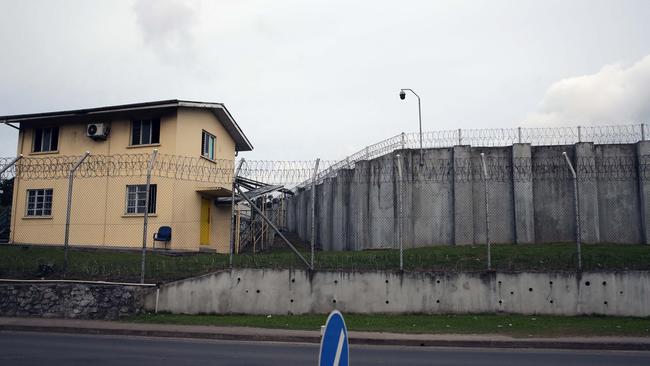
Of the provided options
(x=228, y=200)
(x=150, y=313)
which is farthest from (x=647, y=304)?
(x=228, y=200)

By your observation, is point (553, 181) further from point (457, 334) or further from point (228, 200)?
point (228, 200)

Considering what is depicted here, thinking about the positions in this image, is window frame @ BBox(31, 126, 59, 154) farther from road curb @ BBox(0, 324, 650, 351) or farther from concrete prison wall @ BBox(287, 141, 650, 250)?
road curb @ BBox(0, 324, 650, 351)

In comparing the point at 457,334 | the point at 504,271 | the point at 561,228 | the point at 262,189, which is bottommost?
the point at 457,334

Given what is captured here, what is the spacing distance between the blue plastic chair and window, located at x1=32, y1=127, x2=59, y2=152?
7.11 metres

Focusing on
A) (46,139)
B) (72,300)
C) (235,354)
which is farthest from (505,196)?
(46,139)

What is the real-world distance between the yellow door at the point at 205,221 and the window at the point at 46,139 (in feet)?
23.0

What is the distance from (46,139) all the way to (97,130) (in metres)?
3.28

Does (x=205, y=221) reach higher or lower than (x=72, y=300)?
higher

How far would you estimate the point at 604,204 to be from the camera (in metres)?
20.0

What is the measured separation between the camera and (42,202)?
24.5 m

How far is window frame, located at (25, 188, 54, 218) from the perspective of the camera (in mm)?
24344

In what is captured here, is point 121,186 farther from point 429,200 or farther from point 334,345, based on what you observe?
point 334,345

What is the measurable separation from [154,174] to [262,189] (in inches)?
189

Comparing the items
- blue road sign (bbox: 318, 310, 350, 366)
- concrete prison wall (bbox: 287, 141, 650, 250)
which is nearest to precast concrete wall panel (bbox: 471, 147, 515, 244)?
Answer: concrete prison wall (bbox: 287, 141, 650, 250)
